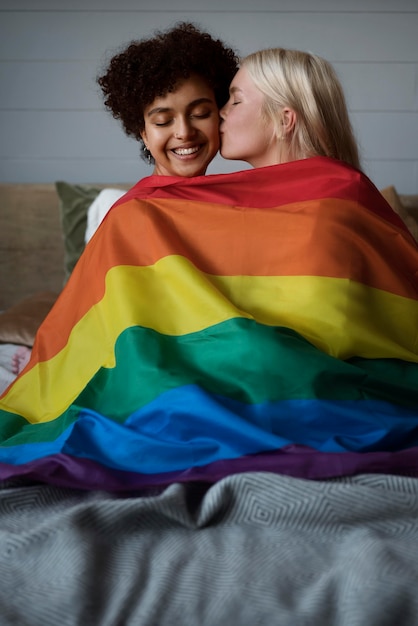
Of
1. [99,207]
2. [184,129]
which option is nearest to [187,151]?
[184,129]

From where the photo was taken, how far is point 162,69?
2.10 m

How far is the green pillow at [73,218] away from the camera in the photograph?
2982 millimetres

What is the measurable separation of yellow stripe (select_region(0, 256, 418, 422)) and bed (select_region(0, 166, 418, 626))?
0.32m

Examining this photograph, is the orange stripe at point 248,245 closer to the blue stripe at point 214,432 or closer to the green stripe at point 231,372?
the green stripe at point 231,372

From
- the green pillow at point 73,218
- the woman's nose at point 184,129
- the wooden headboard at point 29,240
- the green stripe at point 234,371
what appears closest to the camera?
the green stripe at point 234,371

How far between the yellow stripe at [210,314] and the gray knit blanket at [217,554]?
1.18 feet

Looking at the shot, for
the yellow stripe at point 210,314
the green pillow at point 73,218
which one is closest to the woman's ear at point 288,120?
the yellow stripe at point 210,314

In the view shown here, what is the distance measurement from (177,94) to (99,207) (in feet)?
2.77

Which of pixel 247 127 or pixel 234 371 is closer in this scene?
pixel 234 371

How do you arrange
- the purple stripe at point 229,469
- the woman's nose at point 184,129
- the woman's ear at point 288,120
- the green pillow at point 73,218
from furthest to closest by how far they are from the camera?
the green pillow at point 73,218 < the woman's nose at point 184,129 < the woman's ear at point 288,120 < the purple stripe at point 229,469

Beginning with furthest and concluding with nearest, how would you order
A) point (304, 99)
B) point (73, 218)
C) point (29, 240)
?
point (29, 240)
point (73, 218)
point (304, 99)

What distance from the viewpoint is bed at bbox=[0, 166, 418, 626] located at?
978 millimetres

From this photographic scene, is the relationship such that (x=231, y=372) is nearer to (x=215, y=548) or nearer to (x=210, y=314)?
(x=210, y=314)

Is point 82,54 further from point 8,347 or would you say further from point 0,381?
point 0,381
